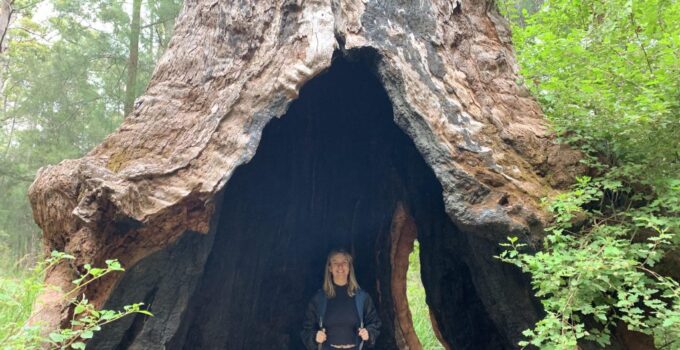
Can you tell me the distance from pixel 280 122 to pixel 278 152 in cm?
35

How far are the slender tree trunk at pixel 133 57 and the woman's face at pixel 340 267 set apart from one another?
19.1 ft

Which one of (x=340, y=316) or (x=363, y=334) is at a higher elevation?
(x=340, y=316)

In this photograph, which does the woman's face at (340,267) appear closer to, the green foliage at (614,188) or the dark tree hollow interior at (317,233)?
the dark tree hollow interior at (317,233)

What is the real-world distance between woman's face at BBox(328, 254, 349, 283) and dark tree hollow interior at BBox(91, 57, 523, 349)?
2.55 feet

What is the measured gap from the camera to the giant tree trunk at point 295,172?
2.97m

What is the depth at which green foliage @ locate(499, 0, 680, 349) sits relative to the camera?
252 cm

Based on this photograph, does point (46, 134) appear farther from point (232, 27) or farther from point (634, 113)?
point (634, 113)

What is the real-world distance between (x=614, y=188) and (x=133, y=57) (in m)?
8.44

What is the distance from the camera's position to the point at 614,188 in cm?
288

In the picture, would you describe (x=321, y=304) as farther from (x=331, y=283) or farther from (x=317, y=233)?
(x=317, y=233)

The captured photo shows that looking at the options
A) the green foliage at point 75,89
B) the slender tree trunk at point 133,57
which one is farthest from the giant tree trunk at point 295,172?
the green foliage at point 75,89

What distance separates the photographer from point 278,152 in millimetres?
5137

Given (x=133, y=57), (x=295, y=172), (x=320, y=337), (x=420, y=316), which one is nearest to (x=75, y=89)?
(x=133, y=57)

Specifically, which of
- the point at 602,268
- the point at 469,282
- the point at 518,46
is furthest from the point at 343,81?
the point at 602,268
